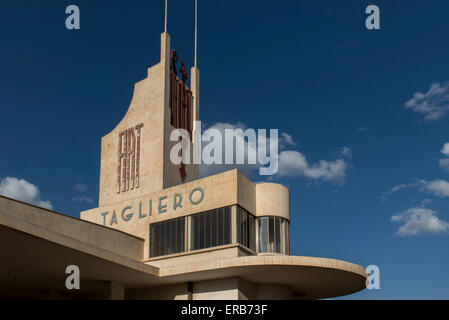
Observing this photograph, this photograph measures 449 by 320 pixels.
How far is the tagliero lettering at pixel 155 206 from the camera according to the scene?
33844 millimetres

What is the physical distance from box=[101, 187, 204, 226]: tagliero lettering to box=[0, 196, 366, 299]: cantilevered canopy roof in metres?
2.10

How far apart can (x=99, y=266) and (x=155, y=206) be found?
24.9 feet

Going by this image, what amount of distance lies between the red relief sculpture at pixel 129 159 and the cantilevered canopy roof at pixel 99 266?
569 cm

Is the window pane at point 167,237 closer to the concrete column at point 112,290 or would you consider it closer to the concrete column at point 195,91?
the concrete column at point 112,290

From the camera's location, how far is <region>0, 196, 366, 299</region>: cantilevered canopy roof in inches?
1007

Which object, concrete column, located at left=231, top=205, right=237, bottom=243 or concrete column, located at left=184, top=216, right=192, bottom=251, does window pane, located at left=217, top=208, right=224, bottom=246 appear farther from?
concrete column, located at left=184, top=216, right=192, bottom=251

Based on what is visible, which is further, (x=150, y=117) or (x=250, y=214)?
(x=150, y=117)

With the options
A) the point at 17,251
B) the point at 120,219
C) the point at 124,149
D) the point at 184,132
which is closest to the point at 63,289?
the point at 120,219

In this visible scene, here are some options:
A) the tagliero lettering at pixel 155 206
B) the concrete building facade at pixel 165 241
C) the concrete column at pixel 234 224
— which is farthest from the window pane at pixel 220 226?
the tagliero lettering at pixel 155 206

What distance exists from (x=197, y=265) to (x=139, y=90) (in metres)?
16.1
